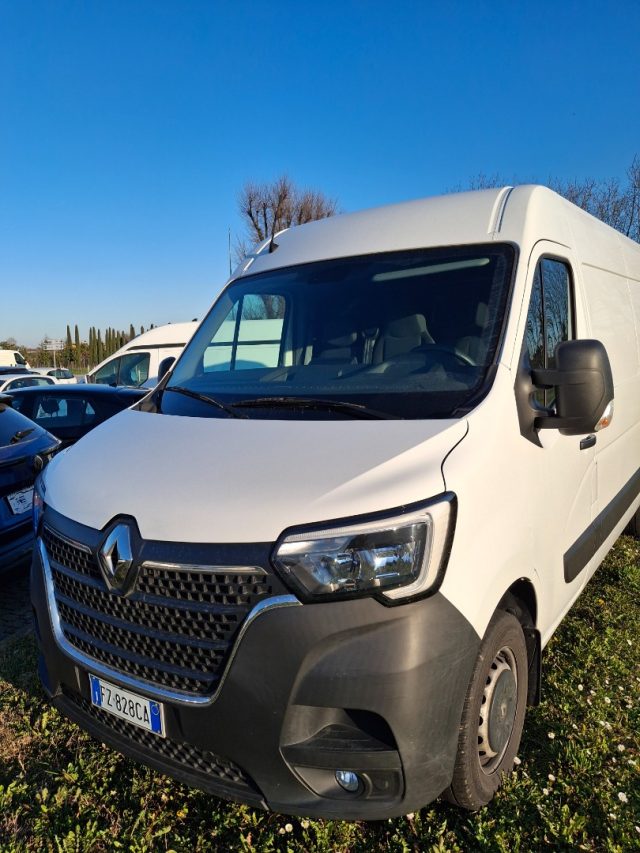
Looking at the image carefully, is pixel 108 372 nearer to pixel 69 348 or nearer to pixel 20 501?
pixel 20 501

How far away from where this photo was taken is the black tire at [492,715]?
208cm

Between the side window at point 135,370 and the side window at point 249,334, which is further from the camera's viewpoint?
the side window at point 135,370

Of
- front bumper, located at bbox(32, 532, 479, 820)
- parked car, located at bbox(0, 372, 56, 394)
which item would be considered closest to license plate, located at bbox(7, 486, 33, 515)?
front bumper, located at bbox(32, 532, 479, 820)

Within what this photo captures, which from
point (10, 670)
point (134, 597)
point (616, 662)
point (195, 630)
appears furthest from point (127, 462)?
point (616, 662)

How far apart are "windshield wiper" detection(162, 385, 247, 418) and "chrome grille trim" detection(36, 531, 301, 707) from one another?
2.83ft

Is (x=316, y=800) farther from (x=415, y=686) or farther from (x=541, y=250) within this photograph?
(x=541, y=250)

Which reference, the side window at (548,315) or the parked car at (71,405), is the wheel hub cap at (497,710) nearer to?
the side window at (548,315)

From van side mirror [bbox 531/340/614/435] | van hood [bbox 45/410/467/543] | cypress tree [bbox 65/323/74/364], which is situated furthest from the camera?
cypress tree [bbox 65/323/74/364]

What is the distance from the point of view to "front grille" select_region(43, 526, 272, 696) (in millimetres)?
1932

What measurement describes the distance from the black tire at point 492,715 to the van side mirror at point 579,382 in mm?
820

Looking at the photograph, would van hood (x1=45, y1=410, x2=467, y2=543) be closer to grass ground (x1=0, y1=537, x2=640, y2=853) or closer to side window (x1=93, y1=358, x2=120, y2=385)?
grass ground (x1=0, y1=537, x2=640, y2=853)

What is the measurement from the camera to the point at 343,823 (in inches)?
94.1

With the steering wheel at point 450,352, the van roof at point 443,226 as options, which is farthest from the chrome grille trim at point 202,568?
the van roof at point 443,226

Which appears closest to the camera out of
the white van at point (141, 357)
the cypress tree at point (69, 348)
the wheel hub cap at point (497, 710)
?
the wheel hub cap at point (497, 710)
